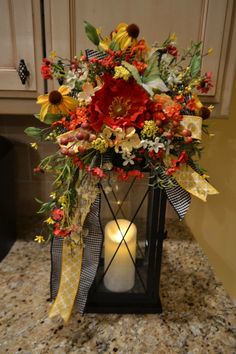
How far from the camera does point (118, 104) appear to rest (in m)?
0.51

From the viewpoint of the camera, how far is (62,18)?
693mm

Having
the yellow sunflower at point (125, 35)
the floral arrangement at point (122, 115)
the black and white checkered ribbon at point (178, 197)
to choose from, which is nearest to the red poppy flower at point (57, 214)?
the floral arrangement at point (122, 115)

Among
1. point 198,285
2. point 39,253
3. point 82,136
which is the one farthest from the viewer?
point 39,253

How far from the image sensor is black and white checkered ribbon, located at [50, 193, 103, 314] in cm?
61

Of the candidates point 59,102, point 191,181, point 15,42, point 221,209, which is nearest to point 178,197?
point 191,181

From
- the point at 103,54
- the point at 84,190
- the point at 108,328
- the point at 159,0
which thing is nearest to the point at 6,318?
the point at 108,328

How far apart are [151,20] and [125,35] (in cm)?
24

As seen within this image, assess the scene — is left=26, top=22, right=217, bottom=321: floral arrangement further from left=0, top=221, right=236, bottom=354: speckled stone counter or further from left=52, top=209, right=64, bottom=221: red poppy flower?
left=0, top=221, right=236, bottom=354: speckled stone counter

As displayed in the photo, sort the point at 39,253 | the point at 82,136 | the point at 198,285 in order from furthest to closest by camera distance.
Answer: the point at 39,253 → the point at 198,285 → the point at 82,136

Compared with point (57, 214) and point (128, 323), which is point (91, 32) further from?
point (128, 323)

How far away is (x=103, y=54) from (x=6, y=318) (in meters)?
0.63

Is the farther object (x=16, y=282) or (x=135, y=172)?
(x=16, y=282)

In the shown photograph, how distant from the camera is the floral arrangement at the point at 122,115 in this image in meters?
0.51

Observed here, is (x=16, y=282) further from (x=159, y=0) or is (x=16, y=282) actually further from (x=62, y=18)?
(x=159, y=0)
